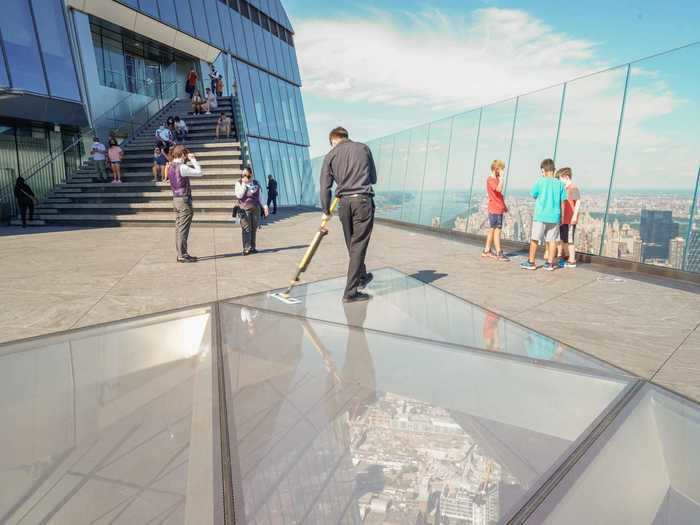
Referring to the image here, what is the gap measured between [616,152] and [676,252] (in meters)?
2.06

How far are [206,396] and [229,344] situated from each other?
88cm

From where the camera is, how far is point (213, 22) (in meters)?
24.6

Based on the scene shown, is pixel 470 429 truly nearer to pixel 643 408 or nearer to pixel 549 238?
pixel 643 408

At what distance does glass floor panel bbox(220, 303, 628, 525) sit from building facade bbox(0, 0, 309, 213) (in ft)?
43.4

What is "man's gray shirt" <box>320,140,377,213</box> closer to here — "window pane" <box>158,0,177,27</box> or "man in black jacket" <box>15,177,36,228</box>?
"man in black jacket" <box>15,177,36,228</box>

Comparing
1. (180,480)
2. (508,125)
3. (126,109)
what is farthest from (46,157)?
(180,480)

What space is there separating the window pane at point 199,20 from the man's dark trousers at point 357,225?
77.0 feet

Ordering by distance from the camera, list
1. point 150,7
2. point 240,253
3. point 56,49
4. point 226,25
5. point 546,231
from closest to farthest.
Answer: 1. point 546,231
2. point 240,253
3. point 56,49
4. point 150,7
5. point 226,25

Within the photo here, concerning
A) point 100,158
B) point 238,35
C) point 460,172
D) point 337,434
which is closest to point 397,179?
point 460,172

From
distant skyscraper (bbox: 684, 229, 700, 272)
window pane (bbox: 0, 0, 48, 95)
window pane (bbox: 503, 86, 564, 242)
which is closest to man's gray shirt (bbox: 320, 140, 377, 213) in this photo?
distant skyscraper (bbox: 684, 229, 700, 272)

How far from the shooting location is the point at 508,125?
10.4 meters

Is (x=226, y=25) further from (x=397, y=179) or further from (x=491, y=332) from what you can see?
(x=491, y=332)

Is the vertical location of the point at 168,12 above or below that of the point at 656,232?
above

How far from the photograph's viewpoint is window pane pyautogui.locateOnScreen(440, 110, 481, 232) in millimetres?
11975
